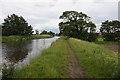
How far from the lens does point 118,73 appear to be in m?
4.14

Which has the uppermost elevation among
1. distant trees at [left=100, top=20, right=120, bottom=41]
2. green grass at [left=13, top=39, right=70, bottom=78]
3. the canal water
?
distant trees at [left=100, top=20, right=120, bottom=41]

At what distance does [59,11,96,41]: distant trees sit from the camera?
1363 inches

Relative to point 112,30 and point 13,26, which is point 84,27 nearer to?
point 112,30

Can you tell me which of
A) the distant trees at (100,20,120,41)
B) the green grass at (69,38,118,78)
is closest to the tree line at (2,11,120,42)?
the distant trees at (100,20,120,41)

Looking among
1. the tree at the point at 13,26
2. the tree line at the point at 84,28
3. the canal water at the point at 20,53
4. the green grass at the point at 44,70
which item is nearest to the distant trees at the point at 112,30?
the tree line at the point at 84,28

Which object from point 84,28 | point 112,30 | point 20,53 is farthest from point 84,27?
point 20,53

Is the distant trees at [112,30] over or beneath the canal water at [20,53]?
over

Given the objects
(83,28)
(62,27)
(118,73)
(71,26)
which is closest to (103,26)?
(83,28)

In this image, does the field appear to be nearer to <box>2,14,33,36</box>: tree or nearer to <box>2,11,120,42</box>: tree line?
<box>2,11,120,42</box>: tree line

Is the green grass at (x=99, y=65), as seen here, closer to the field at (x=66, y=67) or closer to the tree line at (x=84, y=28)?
the field at (x=66, y=67)

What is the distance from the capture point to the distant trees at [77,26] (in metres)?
34.6

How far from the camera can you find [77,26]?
36.6 m

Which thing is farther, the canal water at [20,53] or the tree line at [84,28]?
the tree line at [84,28]

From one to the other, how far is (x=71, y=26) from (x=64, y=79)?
32304 mm
